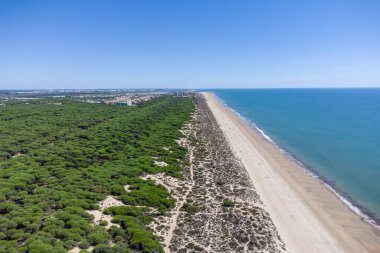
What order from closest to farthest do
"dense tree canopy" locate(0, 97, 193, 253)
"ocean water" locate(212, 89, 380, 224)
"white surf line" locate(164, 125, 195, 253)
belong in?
"dense tree canopy" locate(0, 97, 193, 253) < "white surf line" locate(164, 125, 195, 253) < "ocean water" locate(212, 89, 380, 224)

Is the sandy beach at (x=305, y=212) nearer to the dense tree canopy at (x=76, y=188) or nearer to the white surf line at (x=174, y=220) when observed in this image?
the white surf line at (x=174, y=220)

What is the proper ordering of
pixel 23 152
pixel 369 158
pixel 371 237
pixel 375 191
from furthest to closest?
pixel 369 158, pixel 23 152, pixel 375 191, pixel 371 237

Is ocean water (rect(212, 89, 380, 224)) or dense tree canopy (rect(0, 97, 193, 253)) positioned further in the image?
ocean water (rect(212, 89, 380, 224))

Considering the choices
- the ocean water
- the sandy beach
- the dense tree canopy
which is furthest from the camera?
the ocean water

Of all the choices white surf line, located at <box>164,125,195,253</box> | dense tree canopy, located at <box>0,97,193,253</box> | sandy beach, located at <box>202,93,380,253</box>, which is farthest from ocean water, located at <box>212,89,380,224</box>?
dense tree canopy, located at <box>0,97,193,253</box>

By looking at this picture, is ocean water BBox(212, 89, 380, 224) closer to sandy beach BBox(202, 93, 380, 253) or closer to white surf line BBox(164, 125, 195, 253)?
sandy beach BBox(202, 93, 380, 253)

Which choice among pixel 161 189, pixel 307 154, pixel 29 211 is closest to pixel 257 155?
pixel 307 154

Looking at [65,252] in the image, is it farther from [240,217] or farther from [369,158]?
[369,158]

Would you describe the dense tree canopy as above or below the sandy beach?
above
